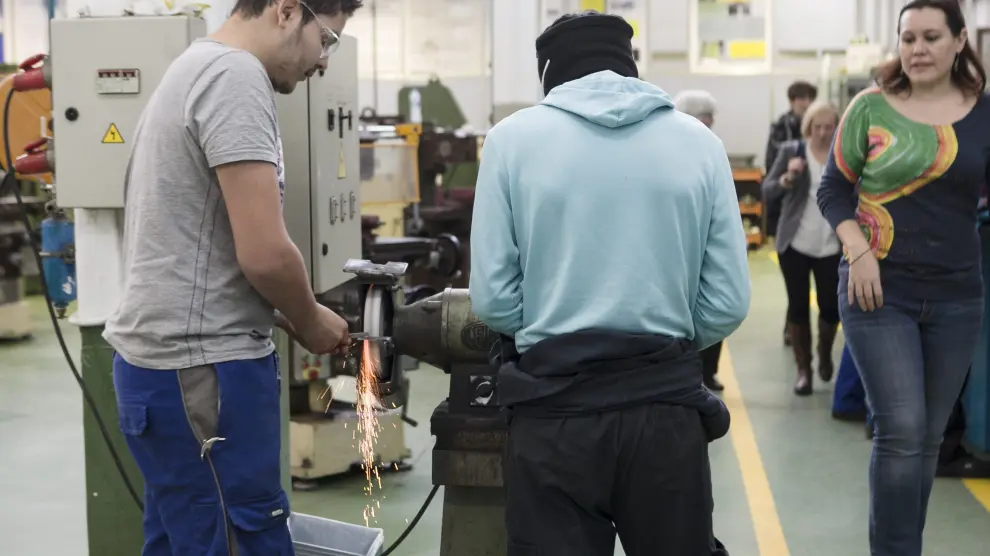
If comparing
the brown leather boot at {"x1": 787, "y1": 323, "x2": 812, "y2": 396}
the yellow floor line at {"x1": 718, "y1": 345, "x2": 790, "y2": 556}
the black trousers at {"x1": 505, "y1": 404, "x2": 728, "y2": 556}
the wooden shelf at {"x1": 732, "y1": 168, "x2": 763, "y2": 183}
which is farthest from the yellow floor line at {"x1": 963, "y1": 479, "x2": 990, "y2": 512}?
the wooden shelf at {"x1": 732, "y1": 168, "x2": 763, "y2": 183}

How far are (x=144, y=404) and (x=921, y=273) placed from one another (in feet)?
6.58

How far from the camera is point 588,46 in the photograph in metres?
→ 2.10

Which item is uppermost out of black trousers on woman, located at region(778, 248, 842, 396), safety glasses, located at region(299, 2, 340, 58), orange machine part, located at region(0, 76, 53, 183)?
safety glasses, located at region(299, 2, 340, 58)

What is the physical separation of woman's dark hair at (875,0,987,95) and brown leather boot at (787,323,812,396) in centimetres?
323

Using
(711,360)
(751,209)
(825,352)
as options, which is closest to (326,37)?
(711,360)

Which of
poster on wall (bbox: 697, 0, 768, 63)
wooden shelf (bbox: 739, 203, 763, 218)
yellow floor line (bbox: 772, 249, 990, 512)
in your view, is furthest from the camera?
poster on wall (bbox: 697, 0, 768, 63)

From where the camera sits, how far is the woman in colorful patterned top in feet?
10.0

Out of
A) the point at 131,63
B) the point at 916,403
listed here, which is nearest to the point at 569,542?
the point at 916,403

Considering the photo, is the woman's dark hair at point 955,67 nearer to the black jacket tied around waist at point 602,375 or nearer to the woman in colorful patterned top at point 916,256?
the woman in colorful patterned top at point 916,256

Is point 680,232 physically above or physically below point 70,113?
below

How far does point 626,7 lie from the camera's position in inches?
614

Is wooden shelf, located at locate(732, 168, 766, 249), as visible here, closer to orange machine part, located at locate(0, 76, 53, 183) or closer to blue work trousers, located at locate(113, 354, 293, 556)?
orange machine part, located at locate(0, 76, 53, 183)

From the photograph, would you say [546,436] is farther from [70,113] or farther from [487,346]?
[70,113]

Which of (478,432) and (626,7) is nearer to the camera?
(478,432)
